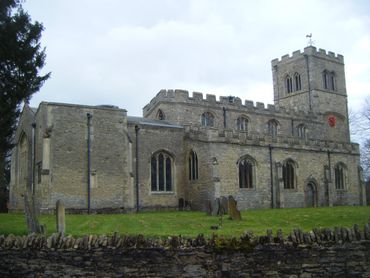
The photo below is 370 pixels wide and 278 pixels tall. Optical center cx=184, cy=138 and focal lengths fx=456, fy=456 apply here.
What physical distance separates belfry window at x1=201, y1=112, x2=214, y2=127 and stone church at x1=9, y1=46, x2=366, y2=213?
0.27 ft

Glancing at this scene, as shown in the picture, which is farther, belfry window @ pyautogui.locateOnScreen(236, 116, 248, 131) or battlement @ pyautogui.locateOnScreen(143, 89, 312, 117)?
belfry window @ pyautogui.locateOnScreen(236, 116, 248, 131)

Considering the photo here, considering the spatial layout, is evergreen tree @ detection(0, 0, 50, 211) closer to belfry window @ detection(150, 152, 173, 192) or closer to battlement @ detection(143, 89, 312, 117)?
belfry window @ detection(150, 152, 173, 192)

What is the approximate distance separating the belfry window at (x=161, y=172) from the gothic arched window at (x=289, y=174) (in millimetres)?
8458

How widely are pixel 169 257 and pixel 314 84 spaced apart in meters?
39.3

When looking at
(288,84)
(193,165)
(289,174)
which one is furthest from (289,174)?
(288,84)

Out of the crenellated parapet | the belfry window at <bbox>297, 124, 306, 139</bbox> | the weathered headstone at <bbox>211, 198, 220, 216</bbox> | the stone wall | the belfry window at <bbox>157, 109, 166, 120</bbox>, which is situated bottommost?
the stone wall

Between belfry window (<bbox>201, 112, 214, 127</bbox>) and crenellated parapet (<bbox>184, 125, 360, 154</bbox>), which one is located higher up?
belfry window (<bbox>201, 112, 214, 127</bbox>)

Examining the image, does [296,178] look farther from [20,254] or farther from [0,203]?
[20,254]

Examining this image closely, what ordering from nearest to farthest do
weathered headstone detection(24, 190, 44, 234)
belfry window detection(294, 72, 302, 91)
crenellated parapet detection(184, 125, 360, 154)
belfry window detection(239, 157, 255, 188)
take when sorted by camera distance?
weathered headstone detection(24, 190, 44, 234), crenellated parapet detection(184, 125, 360, 154), belfry window detection(239, 157, 255, 188), belfry window detection(294, 72, 302, 91)

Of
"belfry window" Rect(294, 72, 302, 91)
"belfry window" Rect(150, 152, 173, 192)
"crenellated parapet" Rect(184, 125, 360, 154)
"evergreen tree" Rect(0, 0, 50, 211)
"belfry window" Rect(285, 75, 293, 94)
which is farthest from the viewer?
"belfry window" Rect(285, 75, 293, 94)

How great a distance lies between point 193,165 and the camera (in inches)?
1173

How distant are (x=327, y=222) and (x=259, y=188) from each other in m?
13.1

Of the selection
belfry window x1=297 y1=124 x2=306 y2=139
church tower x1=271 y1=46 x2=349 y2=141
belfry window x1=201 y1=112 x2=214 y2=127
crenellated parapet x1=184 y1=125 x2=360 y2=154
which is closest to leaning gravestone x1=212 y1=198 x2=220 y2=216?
crenellated parapet x1=184 y1=125 x2=360 y2=154

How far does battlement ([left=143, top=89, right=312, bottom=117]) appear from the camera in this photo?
3512 cm
